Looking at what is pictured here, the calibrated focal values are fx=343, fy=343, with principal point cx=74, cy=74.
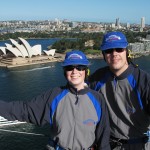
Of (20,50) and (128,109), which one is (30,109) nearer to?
(128,109)

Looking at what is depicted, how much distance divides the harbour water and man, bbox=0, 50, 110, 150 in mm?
2466

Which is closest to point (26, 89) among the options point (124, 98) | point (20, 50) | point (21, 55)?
point (21, 55)

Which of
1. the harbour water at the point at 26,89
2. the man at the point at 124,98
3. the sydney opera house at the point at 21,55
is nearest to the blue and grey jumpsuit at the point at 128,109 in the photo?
the man at the point at 124,98

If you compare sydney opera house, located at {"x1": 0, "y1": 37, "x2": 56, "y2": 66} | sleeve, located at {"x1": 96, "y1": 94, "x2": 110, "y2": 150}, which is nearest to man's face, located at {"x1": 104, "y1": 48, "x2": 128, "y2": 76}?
sleeve, located at {"x1": 96, "y1": 94, "x2": 110, "y2": 150}

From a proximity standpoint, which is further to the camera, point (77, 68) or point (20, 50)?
point (20, 50)

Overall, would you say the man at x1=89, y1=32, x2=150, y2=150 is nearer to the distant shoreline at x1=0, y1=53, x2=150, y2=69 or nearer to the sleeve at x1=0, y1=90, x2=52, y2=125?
the sleeve at x1=0, y1=90, x2=52, y2=125

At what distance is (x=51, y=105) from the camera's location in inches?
26.5

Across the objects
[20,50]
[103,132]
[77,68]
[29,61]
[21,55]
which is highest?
[77,68]

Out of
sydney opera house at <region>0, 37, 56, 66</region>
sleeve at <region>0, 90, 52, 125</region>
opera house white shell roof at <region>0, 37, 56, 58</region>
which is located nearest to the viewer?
sleeve at <region>0, 90, 52, 125</region>

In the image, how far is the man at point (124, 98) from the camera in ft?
2.37

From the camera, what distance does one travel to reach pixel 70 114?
2.17 ft

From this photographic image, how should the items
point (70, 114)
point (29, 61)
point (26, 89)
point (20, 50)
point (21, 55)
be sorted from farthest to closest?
point (20, 50)
point (21, 55)
point (29, 61)
point (26, 89)
point (70, 114)

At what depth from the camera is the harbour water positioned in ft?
15.2

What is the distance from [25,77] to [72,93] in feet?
33.4
